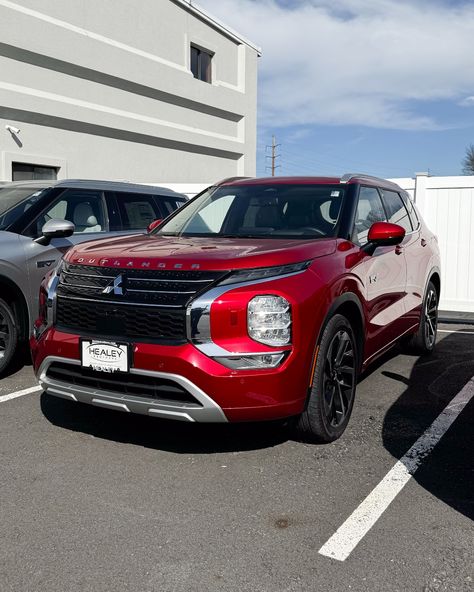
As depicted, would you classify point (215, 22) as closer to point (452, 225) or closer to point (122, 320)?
point (452, 225)

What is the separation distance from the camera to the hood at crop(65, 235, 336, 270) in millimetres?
3402

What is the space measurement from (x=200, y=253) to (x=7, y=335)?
263 cm

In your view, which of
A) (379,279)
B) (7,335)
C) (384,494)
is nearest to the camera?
(384,494)

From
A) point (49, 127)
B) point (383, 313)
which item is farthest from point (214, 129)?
point (383, 313)

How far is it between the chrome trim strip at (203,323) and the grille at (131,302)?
0.13ft

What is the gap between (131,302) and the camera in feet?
11.2

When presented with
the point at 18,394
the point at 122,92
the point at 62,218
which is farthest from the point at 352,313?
the point at 122,92

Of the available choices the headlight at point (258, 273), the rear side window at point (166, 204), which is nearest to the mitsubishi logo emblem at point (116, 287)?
the headlight at point (258, 273)

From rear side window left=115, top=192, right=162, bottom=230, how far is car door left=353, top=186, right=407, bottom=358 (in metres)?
2.78

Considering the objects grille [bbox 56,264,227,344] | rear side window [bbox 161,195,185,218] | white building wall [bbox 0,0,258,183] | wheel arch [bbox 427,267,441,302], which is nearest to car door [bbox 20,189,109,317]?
rear side window [bbox 161,195,185,218]

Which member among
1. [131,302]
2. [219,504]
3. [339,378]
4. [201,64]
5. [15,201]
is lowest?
[219,504]

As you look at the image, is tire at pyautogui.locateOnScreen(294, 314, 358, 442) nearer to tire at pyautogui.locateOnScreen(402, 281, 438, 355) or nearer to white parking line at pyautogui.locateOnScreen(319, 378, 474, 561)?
white parking line at pyautogui.locateOnScreen(319, 378, 474, 561)

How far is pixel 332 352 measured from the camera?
3.86 metres

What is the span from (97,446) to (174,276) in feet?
4.21
